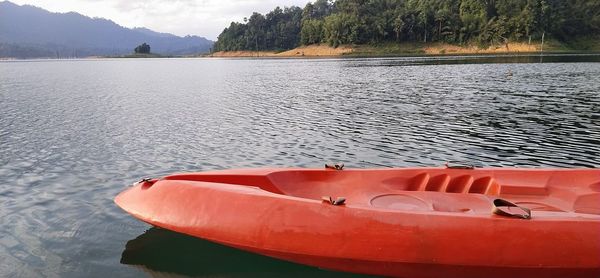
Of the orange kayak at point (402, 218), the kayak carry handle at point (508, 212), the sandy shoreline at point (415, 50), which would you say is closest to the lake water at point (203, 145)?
the orange kayak at point (402, 218)

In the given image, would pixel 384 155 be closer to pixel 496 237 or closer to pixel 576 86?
pixel 496 237

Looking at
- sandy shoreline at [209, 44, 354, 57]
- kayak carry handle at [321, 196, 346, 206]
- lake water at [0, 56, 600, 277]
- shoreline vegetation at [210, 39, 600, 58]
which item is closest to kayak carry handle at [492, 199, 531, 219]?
kayak carry handle at [321, 196, 346, 206]

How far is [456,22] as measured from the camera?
119m

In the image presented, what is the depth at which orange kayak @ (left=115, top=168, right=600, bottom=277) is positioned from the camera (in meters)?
6.04

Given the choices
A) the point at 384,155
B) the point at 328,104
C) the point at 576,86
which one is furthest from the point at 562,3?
the point at 384,155

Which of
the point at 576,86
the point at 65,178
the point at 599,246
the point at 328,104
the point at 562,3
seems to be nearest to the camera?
the point at 599,246

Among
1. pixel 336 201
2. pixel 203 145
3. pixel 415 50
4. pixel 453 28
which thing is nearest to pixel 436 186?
pixel 336 201

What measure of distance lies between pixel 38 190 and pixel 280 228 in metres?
7.48

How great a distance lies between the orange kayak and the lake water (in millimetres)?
788

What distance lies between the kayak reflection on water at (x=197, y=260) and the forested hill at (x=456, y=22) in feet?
375

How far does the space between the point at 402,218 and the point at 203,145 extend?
1099cm

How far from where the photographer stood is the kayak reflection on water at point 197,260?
718cm

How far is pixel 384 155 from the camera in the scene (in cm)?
1441

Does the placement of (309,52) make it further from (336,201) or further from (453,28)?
(336,201)
